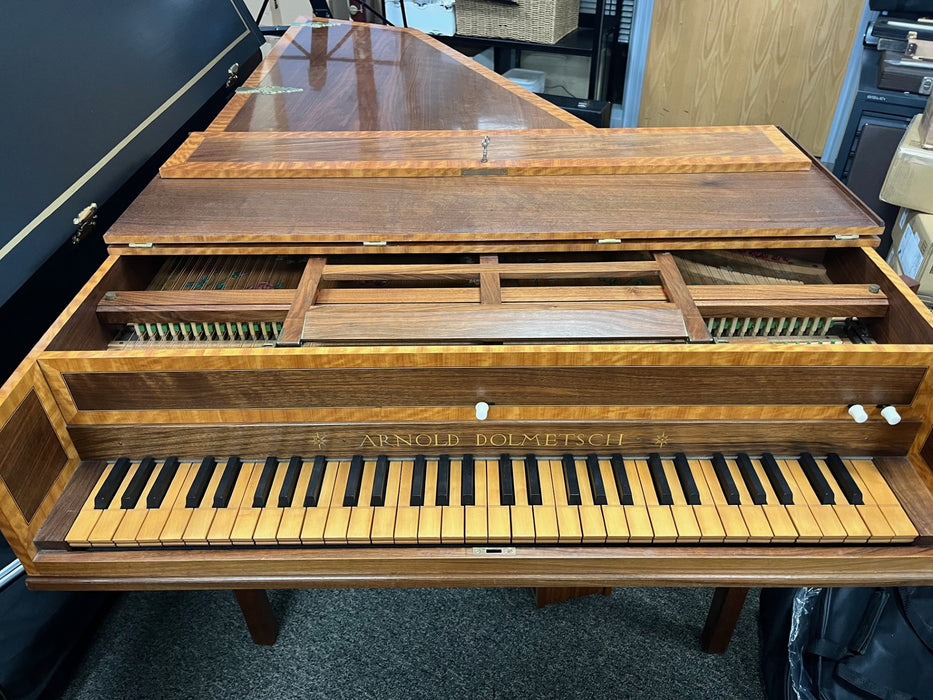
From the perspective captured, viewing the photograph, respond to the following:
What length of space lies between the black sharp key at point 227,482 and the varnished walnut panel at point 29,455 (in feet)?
0.95

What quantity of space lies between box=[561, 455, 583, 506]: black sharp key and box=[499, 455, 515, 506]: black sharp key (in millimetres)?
102

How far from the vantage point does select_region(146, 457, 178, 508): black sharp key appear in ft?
4.17

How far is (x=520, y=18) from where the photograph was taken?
13.2ft

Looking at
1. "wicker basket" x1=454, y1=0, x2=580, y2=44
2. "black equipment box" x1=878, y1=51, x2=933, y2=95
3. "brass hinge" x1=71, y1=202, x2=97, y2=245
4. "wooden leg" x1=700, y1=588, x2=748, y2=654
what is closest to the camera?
"brass hinge" x1=71, y1=202, x2=97, y2=245

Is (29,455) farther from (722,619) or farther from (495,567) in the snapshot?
(722,619)

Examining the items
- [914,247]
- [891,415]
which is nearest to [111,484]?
[891,415]

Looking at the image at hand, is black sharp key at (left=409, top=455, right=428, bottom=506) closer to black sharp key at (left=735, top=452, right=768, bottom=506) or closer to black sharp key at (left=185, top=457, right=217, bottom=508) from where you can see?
black sharp key at (left=185, top=457, right=217, bottom=508)

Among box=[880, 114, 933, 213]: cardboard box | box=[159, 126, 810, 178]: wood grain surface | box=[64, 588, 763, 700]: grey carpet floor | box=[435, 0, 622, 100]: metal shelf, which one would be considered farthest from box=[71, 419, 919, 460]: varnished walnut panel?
box=[435, 0, 622, 100]: metal shelf

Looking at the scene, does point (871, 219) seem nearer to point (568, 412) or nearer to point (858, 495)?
point (858, 495)

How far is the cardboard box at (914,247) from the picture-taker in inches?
99.1

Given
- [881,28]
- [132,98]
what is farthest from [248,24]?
[881,28]

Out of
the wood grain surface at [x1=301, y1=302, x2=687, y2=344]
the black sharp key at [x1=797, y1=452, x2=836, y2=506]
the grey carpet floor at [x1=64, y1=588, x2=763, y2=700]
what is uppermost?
the wood grain surface at [x1=301, y1=302, x2=687, y2=344]

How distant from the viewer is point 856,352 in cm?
118

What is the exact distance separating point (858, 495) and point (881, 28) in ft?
9.29
